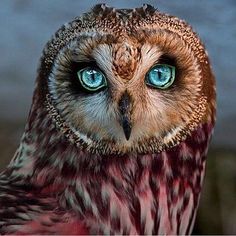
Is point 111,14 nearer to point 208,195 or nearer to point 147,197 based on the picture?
point 147,197

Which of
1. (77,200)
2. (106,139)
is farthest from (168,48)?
(77,200)

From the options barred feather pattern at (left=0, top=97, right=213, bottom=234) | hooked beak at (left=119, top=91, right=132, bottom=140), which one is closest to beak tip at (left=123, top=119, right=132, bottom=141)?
hooked beak at (left=119, top=91, right=132, bottom=140)

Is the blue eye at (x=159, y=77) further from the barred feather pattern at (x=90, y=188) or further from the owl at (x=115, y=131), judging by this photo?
the barred feather pattern at (x=90, y=188)

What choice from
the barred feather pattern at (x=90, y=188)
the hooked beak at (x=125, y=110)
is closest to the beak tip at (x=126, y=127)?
the hooked beak at (x=125, y=110)

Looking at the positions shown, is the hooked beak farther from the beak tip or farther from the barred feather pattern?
the barred feather pattern

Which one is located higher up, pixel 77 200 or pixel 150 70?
pixel 150 70

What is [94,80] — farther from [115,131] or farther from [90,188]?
[90,188]
